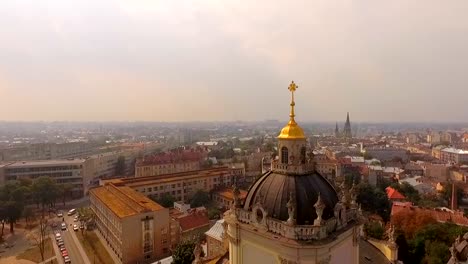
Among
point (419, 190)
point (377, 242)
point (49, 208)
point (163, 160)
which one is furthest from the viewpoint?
point (163, 160)

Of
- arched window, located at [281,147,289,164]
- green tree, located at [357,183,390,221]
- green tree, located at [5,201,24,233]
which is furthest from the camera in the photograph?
green tree, located at [357,183,390,221]

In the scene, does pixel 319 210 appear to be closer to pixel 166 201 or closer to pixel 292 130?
pixel 292 130

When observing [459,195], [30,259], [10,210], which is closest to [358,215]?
[30,259]

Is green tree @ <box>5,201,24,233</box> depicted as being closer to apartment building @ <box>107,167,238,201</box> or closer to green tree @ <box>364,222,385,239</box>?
apartment building @ <box>107,167,238,201</box>

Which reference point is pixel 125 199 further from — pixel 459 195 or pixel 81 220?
pixel 459 195

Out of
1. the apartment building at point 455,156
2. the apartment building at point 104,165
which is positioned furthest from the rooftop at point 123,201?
the apartment building at point 455,156

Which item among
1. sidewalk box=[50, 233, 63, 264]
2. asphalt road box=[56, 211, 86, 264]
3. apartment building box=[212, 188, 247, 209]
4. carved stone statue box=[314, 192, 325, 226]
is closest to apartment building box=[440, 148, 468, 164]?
apartment building box=[212, 188, 247, 209]

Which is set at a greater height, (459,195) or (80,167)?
(80,167)
